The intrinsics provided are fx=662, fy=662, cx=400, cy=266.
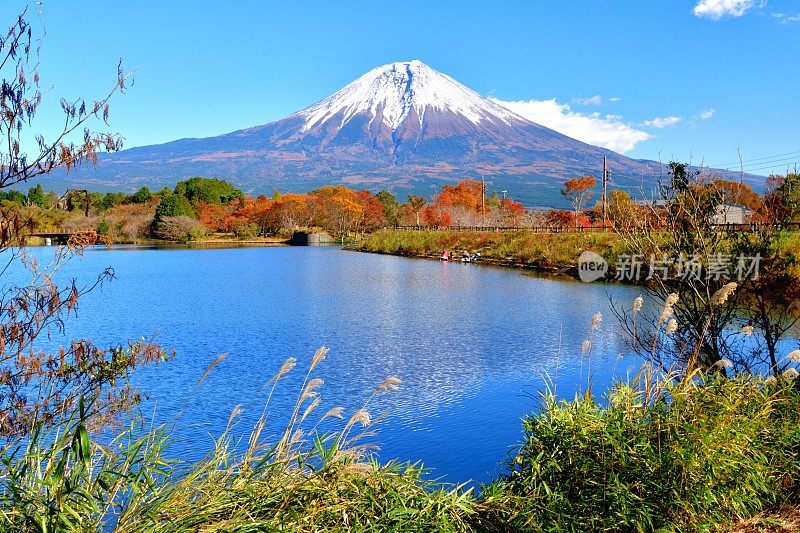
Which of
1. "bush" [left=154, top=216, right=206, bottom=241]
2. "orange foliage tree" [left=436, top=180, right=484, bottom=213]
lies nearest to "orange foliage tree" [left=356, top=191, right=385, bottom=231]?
"orange foliage tree" [left=436, top=180, right=484, bottom=213]

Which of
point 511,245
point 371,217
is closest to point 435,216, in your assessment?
point 371,217

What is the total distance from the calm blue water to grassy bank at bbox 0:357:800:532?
1829 millimetres

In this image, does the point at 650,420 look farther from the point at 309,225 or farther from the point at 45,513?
the point at 309,225

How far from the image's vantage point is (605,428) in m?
3.93

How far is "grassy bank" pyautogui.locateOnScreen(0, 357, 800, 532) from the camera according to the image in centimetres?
296

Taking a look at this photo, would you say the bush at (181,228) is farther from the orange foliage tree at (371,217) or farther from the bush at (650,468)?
the bush at (650,468)

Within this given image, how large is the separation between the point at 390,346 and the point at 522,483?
29.4 feet

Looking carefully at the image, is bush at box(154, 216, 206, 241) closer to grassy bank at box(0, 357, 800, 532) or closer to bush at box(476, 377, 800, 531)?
grassy bank at box(0, 357, 800, 532)

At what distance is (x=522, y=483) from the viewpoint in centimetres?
394

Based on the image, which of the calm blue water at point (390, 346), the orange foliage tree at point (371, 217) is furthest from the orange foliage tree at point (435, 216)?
the calm blue water at point (390, 346)

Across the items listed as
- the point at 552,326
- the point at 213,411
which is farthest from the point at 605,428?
the point at 552,326

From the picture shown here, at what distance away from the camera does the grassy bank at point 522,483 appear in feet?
9.70

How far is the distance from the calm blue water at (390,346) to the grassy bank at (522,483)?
6.00 feet

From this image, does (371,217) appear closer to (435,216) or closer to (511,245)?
(435,216)
